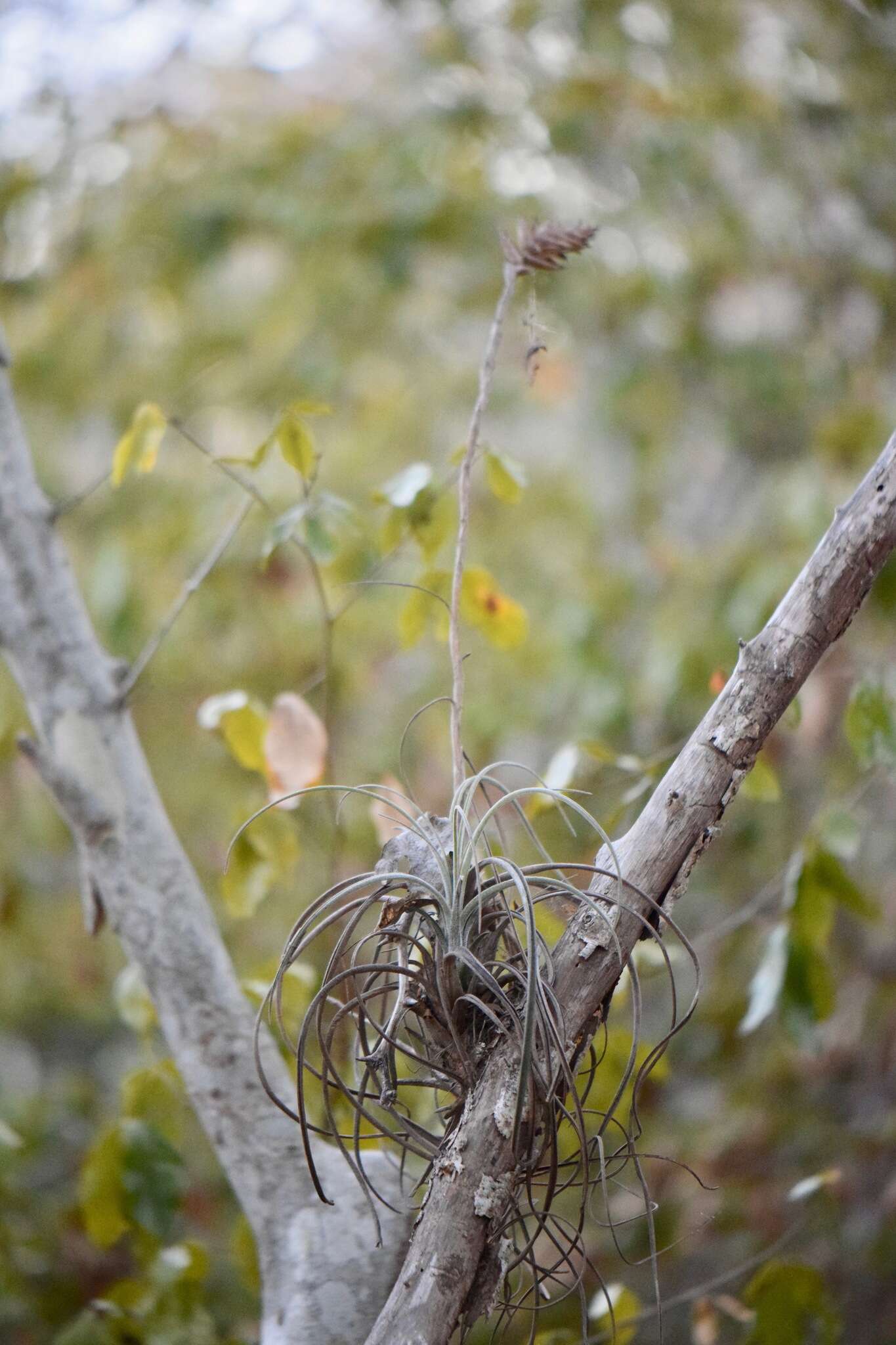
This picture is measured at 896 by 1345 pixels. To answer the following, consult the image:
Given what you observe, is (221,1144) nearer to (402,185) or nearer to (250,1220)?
(250,1220)

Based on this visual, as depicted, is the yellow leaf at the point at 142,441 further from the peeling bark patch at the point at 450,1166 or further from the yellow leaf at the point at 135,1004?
the peeling bark patch at the point at 450,1166

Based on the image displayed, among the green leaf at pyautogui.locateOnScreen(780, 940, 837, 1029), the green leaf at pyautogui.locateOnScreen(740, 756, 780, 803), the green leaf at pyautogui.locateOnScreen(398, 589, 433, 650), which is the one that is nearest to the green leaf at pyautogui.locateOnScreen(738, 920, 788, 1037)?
the green leaf at pyautogui.locateOnScreen(780, 940, 837, 1029)

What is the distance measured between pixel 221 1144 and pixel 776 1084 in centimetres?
165

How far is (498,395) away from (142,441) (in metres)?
1.82

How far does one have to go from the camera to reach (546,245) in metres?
0.69

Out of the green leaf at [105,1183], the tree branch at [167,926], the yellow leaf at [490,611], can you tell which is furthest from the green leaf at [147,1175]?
the yellow leaf at [490,611]

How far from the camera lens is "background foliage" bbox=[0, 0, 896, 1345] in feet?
6.59

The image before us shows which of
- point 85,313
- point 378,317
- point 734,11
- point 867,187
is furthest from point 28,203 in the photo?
point 867,187

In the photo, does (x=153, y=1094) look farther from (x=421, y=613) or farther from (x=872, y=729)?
(x=872, y=729)

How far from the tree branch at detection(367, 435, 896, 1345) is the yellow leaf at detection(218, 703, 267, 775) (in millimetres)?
421

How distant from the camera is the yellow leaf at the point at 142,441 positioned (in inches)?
35.5

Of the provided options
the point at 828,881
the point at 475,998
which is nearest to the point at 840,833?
the point at 828,881

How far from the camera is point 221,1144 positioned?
816mm

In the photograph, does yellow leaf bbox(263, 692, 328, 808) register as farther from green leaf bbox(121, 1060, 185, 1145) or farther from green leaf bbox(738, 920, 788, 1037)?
green leaf bbox(738, 920, 788, 1037)
